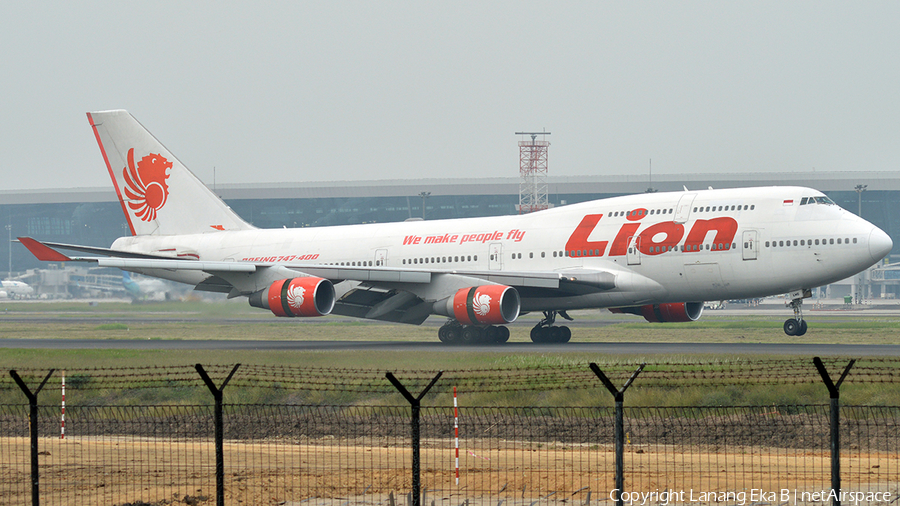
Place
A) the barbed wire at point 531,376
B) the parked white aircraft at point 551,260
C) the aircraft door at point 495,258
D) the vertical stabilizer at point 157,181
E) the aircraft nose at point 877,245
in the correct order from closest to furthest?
the barbed wire at point 531,376
the aircraft nose at point 877,245
the parked white aircraft at point 551,260
the aircraft door at point 495,258
the vertical stabilizer at point 157,181

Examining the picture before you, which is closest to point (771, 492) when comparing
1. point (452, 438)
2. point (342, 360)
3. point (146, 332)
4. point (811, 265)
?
point (452, 438)

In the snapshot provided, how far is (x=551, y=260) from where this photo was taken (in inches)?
1346

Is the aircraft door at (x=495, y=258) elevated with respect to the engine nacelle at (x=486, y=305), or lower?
elevated

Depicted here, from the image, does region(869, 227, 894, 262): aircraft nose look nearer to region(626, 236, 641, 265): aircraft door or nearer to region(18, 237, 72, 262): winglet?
region(626, 236, 641, 265): aircraft door

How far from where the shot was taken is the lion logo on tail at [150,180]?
41469 millimetres

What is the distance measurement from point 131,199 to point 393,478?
31620mm

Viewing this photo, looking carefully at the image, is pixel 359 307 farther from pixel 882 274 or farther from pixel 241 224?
pixel 882 274

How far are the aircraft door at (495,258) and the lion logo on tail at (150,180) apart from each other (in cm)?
1474

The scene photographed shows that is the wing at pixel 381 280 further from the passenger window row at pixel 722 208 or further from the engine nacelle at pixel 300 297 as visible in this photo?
the passenger window row at pixel 722 208

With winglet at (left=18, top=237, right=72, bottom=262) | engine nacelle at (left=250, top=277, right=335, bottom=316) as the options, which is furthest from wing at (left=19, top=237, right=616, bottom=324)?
engine nacelle at (left=250, top=277, right=335, bottom=316)

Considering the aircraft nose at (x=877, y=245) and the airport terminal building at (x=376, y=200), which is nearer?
the aircraft nose at (x=877, y=245)

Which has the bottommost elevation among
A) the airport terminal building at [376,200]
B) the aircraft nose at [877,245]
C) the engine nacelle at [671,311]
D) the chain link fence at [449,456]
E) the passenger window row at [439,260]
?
the chain link fence at [449,456]

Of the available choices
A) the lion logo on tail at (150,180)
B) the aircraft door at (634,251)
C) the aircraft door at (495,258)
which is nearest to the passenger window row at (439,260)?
the aircraft door at (495,258)

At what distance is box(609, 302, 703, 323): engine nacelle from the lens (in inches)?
1400
